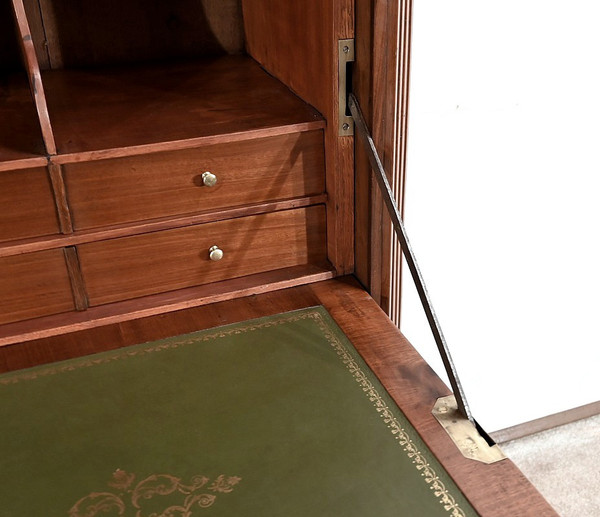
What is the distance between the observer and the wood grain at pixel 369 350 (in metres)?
1.27

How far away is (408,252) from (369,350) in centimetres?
24

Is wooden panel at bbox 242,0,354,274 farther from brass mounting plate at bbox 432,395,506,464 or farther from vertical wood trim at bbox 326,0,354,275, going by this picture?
brass mounting plate at bbox 432,395,506,464

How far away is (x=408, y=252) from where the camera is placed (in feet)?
5.22

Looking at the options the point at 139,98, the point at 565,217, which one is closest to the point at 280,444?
the point at 139,98

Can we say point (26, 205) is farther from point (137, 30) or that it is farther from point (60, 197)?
point (137, 30)

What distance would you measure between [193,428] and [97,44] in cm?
140

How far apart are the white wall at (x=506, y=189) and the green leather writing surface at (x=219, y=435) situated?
516 millimetres

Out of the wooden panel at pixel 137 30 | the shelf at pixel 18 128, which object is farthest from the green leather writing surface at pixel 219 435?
the wooden panel at pixel 137 30

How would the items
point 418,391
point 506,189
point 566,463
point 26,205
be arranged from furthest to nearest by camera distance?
point 566,463 → point 506,189 → point 26,205 → point 418,391

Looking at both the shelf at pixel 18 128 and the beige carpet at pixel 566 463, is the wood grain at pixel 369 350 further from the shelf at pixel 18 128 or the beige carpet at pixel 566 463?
the beige carpet at pixel 566 463

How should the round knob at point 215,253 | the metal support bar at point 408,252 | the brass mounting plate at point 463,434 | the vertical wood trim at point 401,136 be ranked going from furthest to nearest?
1. the round knob at point 215,253
2. the vertical wood trim at point 401,136
3. the metal support bar at point 408,252
4. the brass mounting plate at point 463,434

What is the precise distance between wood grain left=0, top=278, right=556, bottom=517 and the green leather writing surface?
3 centimetres

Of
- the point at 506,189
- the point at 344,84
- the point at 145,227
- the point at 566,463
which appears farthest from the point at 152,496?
the point at 566,463

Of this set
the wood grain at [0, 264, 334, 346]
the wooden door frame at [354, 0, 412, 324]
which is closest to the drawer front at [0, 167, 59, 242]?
the wood grain at [0, 264, 334, 346]
